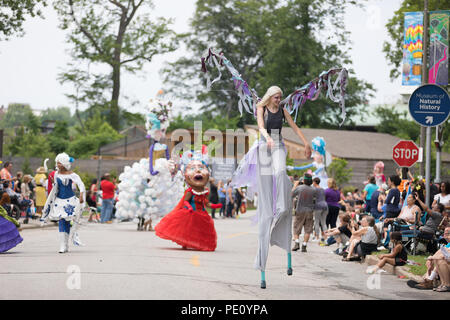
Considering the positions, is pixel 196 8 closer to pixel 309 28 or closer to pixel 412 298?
pixel 309 28

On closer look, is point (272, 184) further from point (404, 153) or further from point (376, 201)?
point (376, 201)

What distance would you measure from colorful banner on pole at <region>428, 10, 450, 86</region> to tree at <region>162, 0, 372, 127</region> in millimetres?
34409

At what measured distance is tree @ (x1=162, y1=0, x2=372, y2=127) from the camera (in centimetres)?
6072

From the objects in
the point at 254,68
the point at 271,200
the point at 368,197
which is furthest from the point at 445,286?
the point at 254,68

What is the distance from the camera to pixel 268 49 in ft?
204

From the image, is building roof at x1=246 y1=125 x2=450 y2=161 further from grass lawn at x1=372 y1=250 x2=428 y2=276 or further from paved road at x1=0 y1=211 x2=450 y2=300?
paved road at x1=0 y1=211 x2=450 y2=300

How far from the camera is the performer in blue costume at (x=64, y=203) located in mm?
13617

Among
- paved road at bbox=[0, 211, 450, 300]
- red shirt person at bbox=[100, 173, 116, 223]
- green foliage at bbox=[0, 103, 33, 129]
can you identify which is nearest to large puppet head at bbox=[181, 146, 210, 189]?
paved road at bbox=[0, 211, 450, 300]

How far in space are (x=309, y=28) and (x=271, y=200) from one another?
54.9m

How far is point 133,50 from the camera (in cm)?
5053

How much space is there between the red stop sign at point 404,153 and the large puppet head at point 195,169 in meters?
5.12

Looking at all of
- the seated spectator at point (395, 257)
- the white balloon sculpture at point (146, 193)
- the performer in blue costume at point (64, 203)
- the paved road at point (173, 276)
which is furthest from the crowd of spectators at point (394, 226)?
the performer in blue costume at point (64, 203)

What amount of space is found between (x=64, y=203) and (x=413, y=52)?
12.4m

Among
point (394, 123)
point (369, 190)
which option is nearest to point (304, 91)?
point (369, 190)
